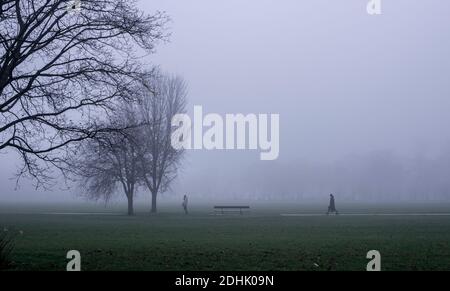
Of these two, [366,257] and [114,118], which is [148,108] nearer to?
[114,118]

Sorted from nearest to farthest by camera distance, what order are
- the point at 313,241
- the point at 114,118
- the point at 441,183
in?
1. the point at 114,118
2. the point at 313,241
3. the point at 441,183

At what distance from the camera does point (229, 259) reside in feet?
44.1

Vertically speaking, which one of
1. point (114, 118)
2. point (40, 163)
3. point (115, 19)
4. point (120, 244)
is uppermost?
point (115, 19)

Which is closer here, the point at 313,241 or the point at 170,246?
the point at 170,246

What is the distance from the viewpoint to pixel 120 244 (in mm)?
18000
